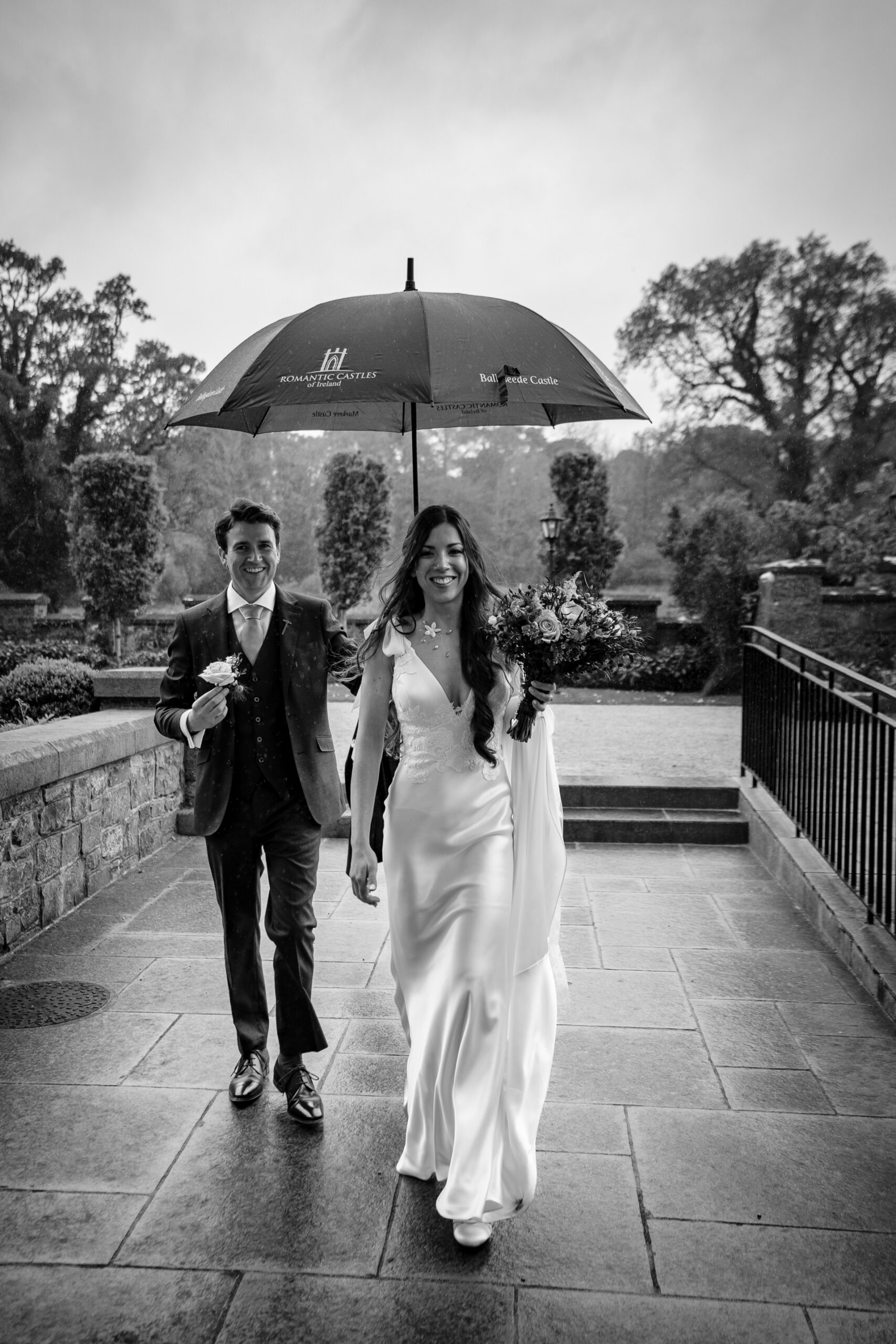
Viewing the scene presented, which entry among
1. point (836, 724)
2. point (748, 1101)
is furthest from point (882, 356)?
point (748, 1101)

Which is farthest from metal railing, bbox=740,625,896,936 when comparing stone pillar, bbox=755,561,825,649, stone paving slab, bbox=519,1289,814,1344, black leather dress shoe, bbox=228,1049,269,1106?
stone pillar, bbox=755,561,825,649

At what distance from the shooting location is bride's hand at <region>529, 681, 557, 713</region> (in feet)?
10.1

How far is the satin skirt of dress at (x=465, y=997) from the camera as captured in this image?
2678 millimetres

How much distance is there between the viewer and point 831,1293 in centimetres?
246

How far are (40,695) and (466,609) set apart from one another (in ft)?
24.6

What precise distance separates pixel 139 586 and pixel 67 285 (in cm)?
1374

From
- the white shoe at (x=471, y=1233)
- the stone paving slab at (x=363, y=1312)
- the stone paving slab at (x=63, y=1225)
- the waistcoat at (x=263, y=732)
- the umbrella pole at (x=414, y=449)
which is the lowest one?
the stone paving slab at (x=63, y=1225)

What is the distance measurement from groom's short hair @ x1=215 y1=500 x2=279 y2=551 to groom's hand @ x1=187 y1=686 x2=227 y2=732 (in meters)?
0.55

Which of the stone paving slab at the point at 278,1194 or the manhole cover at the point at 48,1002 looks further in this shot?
the manhole cover at the point at 48,1002

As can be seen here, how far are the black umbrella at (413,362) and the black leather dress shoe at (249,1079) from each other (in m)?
2.06

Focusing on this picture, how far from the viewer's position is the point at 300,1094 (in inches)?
133

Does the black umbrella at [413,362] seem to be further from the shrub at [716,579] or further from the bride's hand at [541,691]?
the shrub at [716,579]

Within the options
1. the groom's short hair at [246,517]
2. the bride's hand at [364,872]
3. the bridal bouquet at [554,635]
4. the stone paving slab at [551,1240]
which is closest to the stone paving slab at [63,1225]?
the stone paving slab at [551,1240]

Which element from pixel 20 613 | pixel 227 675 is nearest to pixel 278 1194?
pixel 227 675
